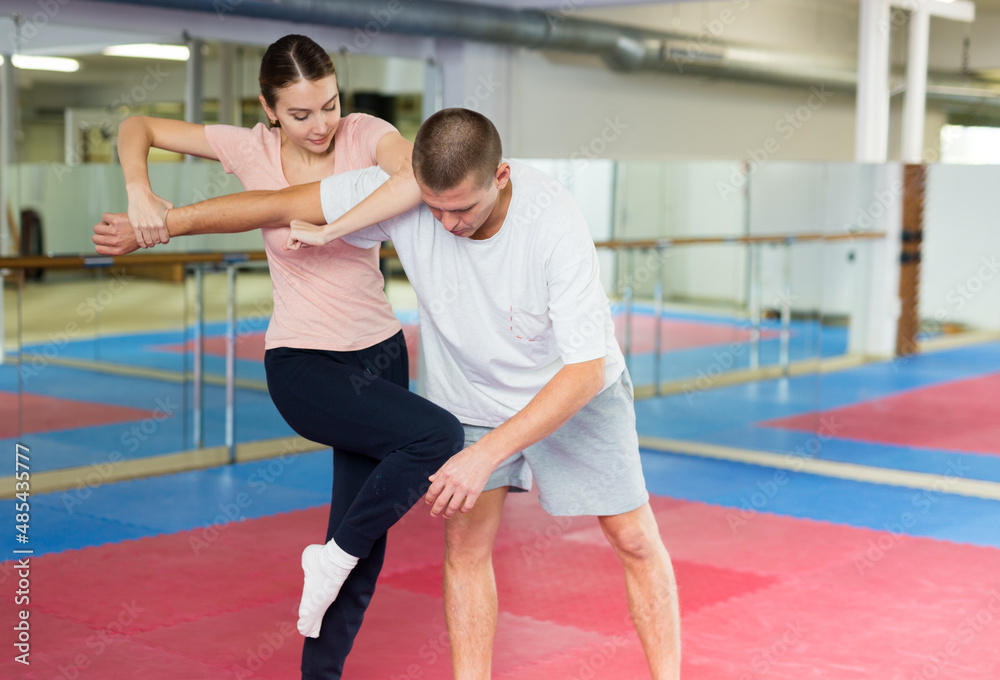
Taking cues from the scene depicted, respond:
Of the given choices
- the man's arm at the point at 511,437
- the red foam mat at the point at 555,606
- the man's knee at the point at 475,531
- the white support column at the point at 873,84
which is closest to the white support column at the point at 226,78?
the red foam mat at the point at 555,606

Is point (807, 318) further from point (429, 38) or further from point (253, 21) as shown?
point (253, 21)

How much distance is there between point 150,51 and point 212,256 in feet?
4.49

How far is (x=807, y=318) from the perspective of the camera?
7.11 metres

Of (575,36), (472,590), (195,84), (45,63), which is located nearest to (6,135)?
(45,63)

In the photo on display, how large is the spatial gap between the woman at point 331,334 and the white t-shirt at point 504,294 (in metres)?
0.12

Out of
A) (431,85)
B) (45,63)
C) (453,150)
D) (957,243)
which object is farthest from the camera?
(957,243)

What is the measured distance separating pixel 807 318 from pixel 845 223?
8.43ft

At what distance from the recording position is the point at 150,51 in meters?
6.36

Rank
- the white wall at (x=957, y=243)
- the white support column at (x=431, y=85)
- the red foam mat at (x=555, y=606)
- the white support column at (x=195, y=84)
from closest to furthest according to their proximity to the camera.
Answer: the red foam mat at (x=555, y=606), the white support column at (x=195, y=84), the white support column at (x=431, y=85), the white wall at (x=957, y=243)

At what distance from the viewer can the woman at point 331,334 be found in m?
2.45

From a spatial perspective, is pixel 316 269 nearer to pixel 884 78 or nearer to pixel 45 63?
pixel 884 78

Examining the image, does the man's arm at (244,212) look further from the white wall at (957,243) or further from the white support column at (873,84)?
the white wall at (957,243)

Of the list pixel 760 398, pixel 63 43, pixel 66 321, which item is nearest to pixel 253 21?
pixel 63 43

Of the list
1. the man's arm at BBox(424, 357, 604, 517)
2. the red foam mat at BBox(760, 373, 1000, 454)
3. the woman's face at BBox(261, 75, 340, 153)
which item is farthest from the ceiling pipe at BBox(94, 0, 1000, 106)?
the man's arm at BBox(424, 357, 604, 517)
